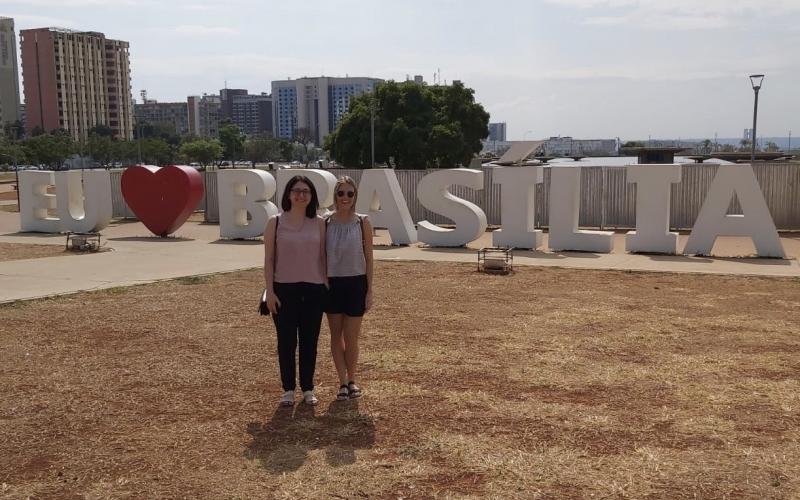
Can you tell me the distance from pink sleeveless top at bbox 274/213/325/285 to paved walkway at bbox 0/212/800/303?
806cm

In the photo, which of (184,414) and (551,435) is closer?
(551,435)

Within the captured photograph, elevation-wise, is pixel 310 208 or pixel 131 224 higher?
pixel 310 208

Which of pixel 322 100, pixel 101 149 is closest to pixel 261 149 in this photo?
pixel 101 149

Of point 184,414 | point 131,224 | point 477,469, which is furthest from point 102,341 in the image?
Result: point 131,224

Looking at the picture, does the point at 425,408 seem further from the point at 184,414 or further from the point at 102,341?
the point at 102,341

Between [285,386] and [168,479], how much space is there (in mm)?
1643

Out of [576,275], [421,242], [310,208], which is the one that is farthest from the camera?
[421,242]

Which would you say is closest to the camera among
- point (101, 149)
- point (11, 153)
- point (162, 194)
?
point (162, 194)

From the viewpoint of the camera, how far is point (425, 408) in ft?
22.3

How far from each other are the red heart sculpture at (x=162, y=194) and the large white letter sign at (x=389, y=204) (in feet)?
18.8

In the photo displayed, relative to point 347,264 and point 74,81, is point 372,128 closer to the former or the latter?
point 347,264

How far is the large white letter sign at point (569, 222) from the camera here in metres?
19.2

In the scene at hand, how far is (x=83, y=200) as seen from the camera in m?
25.6

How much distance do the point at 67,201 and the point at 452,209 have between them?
1307cm
